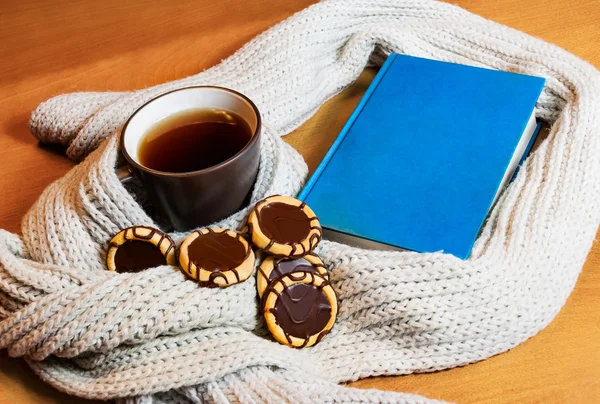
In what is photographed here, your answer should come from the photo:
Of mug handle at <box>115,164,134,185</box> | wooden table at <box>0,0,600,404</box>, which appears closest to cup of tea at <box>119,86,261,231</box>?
mug handle at <box>115,164,134,185</box>

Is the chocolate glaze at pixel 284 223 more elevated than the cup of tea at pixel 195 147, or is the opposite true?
the cup of tea at pixel 195 147

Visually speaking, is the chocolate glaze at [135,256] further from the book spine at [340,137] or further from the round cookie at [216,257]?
the book spine at [340,137]

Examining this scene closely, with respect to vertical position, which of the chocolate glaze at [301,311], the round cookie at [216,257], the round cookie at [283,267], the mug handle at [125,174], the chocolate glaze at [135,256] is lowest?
the chocolate glaze at [301,311]

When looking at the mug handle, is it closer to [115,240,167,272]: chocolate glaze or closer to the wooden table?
[115,240,167,272]: chocolate glaze

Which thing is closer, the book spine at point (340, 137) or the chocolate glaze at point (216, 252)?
the chocolate glaze at point (216, 252)

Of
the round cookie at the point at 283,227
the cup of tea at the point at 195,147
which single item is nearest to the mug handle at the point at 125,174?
the cup of tea at the point at 195,147

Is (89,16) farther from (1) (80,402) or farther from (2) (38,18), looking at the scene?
(1) (80,402)
